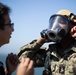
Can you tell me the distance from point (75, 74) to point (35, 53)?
959mm

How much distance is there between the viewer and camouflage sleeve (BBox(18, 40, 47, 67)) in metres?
4.20

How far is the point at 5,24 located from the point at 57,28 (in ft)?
3.87

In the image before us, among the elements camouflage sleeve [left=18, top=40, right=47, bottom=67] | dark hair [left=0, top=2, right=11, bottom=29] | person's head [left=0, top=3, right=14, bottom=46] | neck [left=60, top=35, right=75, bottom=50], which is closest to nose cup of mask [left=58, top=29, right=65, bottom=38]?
neck [left=60, top=35, right=75, bottom=50]

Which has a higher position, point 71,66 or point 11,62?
point 11,62

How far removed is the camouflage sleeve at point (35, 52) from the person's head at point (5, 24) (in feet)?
3.71

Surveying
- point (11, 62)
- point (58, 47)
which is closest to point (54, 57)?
point (58, 47)

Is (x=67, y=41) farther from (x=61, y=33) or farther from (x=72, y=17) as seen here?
(x=72, y=17)

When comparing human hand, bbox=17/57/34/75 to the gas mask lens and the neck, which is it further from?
the neck

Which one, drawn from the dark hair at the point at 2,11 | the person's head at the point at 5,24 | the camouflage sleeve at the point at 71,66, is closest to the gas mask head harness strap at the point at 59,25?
the camouflage sleeve at the point at 71,66

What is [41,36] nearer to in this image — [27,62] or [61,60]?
[61,60]

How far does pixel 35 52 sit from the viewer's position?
4.35 meters

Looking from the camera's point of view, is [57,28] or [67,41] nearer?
[57,28]

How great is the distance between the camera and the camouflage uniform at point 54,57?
3.79m

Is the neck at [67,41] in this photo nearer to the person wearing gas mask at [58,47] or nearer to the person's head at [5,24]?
the person wearing gas mask at [58,47]
